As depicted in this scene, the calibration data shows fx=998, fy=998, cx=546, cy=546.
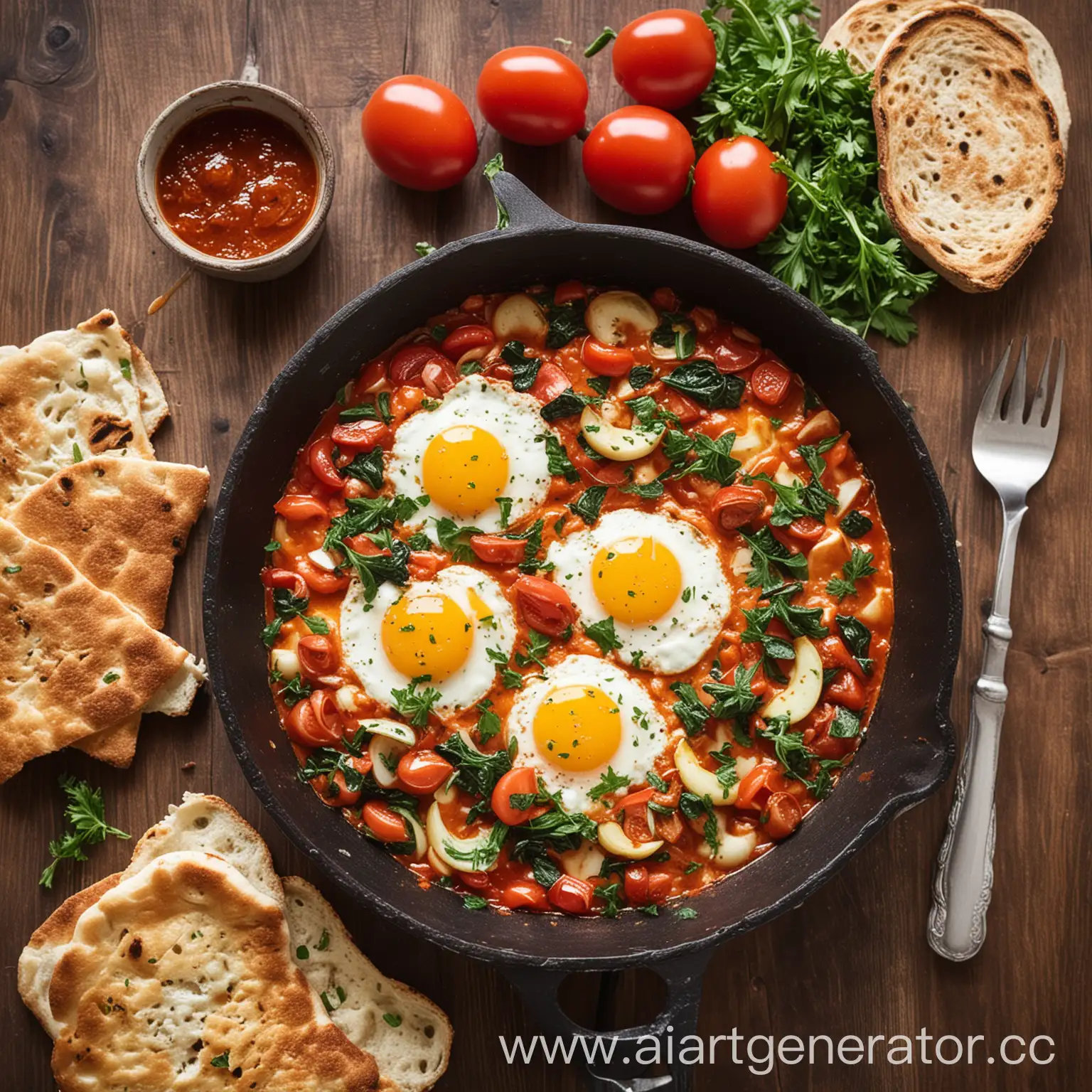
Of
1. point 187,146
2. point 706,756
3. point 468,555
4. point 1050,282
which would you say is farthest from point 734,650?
point 187,146

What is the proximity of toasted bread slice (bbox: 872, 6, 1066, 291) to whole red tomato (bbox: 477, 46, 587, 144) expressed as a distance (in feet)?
4.31

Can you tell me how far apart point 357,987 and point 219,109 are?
12.5ft

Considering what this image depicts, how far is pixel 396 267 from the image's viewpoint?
→ 4.55 metres

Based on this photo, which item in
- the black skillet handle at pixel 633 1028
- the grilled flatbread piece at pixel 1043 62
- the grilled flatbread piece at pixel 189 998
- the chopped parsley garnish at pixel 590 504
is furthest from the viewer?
the grilled flatbread piece at pixel 1043 62

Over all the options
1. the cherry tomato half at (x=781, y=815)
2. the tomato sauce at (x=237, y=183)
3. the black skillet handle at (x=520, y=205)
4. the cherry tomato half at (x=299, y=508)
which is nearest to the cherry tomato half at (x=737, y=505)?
the cherry tomato half at (x=781, y=815)

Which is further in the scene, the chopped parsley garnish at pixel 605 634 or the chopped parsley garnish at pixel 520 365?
the chopped parsley garnish at pixel 520 365

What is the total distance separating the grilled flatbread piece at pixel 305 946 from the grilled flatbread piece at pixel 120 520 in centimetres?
91

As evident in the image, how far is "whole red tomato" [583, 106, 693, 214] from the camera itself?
4230 millimetres

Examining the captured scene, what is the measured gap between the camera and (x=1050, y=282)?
458cm

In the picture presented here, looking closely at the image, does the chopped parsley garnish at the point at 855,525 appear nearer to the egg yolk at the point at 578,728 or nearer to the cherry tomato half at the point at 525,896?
the egg yolk at the point at 578,728

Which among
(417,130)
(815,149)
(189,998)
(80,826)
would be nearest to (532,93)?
(417,130)

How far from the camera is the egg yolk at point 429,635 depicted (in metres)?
4.12

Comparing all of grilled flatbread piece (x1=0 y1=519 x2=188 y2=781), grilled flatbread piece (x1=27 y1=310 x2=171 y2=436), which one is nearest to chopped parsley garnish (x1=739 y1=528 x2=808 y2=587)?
grilled flatbread piece (x1=0 y1=519 x2=188 y2=781)

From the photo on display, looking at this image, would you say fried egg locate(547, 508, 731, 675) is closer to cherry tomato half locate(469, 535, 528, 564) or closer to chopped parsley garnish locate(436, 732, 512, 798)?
cherry tomato half locate(469, 535, 528, 564)
